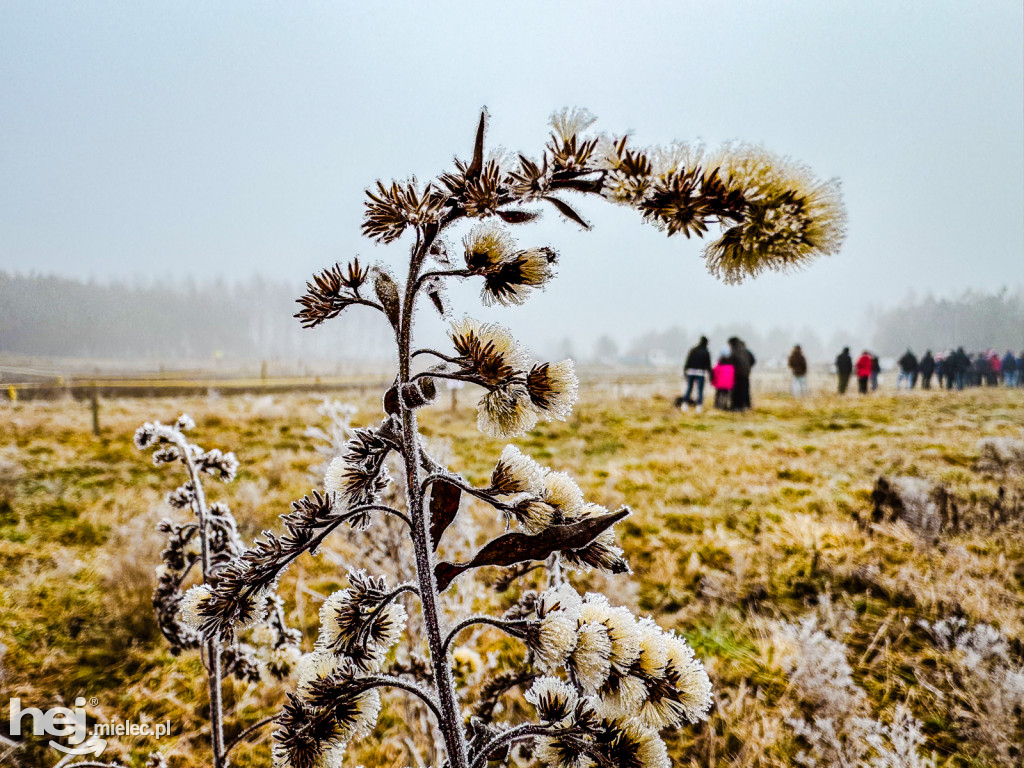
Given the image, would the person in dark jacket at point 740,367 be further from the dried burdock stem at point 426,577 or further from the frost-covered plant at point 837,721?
the dried burdock stem at point 426,577

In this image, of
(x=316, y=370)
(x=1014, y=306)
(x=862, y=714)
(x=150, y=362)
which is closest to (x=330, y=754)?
(x=862, y=714)

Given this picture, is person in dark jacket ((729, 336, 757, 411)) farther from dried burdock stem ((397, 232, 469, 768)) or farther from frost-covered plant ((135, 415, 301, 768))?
dried burdock stem ((397, 232, 469, 768))

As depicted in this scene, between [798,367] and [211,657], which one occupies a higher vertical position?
[798,367]

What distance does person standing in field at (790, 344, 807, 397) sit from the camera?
4090 millimetres

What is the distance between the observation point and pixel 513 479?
351 millimetres

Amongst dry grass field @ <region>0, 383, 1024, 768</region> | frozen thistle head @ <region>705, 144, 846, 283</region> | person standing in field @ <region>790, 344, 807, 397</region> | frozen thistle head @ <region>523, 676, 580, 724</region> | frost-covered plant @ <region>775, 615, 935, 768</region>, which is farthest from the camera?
person standing in field @ <region>790, 344, 807, 397</region>

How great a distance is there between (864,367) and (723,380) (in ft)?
3.80

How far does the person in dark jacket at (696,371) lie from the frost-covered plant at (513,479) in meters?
3.61

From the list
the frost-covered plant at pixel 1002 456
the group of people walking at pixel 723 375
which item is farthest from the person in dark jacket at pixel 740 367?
the frost-covered plant at pixel 1002 456

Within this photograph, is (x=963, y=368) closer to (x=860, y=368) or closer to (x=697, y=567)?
(x=860, y=368)

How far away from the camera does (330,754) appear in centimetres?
31

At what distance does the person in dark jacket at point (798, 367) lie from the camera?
409 cm

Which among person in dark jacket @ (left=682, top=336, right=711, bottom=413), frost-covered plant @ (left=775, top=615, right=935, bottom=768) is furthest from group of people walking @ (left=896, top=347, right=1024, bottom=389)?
frost-covered plant @ (left=775, top=615, right=935, bottom=768)

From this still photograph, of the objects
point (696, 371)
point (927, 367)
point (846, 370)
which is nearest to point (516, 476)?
point (696, 371)
